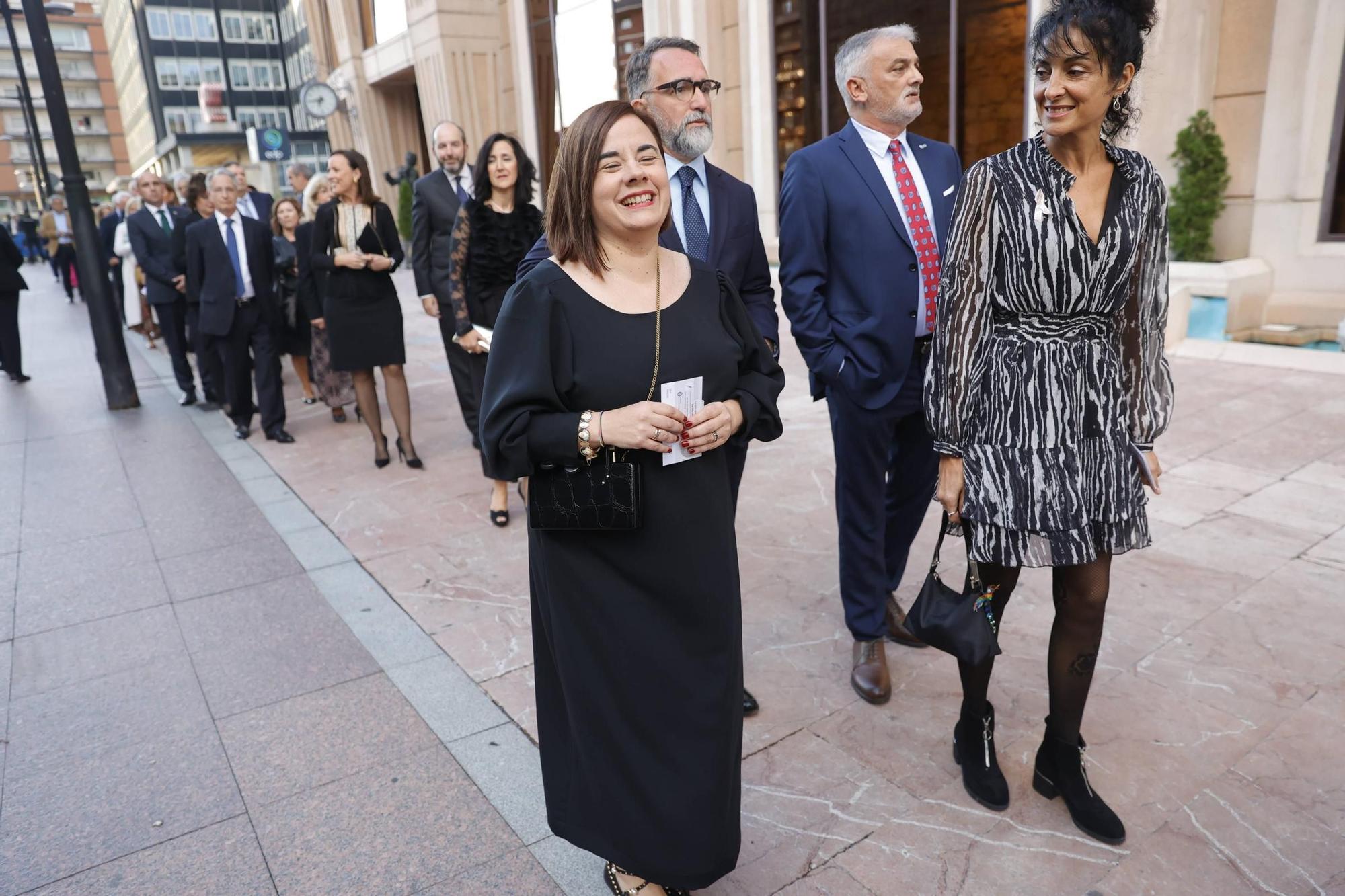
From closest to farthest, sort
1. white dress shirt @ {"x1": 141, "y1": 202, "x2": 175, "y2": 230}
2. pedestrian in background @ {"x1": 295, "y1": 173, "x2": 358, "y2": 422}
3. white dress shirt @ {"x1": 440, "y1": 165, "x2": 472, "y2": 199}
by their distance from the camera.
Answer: white dress shirt @ {"x1": 440, "y1": 165, "x2": 472, "y2": 199}, pedestrian in background @ {"x1": 295, "y1": 173, "x2": 358, "y2": 422}, white dress shirt @ {"x1": 141, "y1": 202, "x2": 175, "y2": 230}

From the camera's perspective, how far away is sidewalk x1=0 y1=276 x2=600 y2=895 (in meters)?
2.56

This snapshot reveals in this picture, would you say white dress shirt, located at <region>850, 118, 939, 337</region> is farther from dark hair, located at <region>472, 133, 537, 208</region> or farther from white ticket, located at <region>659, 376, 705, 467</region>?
dark hair, located at <region>472, 133, 537, 208</region>

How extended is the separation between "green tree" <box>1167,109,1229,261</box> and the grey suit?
6.69 metres

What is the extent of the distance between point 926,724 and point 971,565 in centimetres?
80

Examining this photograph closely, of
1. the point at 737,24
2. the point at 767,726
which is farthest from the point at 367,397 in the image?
the point at 737,24

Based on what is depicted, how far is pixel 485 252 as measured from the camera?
16.7ft

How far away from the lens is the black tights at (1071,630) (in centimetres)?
247

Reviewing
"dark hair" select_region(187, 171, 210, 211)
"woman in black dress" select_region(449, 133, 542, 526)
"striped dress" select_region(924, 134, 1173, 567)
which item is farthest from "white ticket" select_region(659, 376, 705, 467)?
"dark hair" select_region(187, 171, 210, 211)

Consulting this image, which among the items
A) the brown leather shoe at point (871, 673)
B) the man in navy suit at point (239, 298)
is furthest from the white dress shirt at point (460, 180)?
the brown leather shoe at point (871, 673)

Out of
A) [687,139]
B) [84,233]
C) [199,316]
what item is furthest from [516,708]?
[84,233]

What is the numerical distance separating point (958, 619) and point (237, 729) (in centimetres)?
251

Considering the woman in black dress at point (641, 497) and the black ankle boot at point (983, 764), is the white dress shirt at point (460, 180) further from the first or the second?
the black ankle boot at point (983, 764)

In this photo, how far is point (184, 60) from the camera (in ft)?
244

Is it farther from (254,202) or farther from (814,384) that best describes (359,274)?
(254,202)
